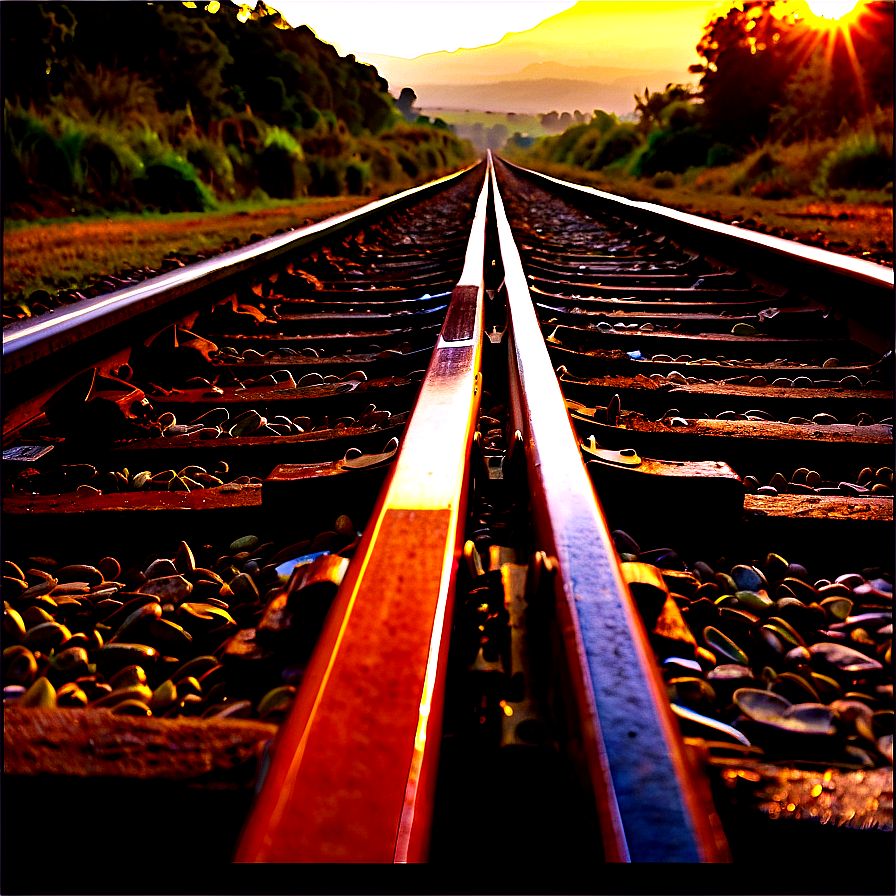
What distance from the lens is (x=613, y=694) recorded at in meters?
0.68

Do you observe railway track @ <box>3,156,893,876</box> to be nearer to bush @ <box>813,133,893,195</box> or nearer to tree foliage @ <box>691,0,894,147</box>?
bush @ <box>813,133,893,195</box>

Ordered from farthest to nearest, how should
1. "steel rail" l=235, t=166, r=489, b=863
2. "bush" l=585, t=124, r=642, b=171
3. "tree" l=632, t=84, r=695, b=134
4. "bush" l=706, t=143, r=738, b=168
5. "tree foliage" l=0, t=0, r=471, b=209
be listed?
"bush" l=585, t=124, r=642, b=171
"tree" l=632, t=84, r=695, b=134
"bush" l=706, t=143, r=738, b=168
"tree foliage" l=0, t=0, r=471, b=209
"steel rail" l=235, t=166, r=489, b=863

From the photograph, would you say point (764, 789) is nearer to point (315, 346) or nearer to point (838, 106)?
point (315, 346)

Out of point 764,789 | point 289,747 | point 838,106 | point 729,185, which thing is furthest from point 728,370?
point 838,106

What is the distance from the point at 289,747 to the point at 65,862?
0.29 metres

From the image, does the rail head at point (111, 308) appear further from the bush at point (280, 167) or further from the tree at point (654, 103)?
the tree at point (654, 103)

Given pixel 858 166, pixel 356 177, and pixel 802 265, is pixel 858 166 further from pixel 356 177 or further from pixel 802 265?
pixel 356 177

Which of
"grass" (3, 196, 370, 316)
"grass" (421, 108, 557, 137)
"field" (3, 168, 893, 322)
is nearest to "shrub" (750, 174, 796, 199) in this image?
"field" (3, 168, 893, 322)

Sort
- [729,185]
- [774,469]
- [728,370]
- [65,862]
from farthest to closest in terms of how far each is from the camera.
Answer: [729,185] → [728,370] → [774,469] → [65,862]

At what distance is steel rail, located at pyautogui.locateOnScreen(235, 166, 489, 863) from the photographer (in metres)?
0.56

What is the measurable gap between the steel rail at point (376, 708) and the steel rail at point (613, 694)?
5.4 inches

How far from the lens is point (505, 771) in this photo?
31.0 inches

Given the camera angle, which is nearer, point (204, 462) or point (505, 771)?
point (505, 771)

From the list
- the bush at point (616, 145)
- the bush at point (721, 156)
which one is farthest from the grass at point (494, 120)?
the bush at point (721, 156)
